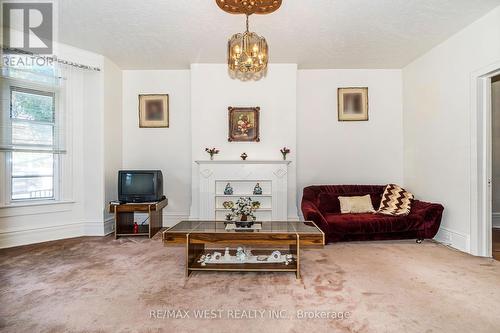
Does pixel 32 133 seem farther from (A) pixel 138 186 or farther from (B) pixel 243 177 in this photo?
(B) pixel 243 177

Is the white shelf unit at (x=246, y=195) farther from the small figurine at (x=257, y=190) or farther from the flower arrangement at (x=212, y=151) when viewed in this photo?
the flower arrangement at (x=212, y=151)

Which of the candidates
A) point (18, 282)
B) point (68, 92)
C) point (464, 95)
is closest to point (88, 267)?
point (18, 282)

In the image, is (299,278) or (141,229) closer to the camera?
(299,278)

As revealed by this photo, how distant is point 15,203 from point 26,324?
2637 millimetres

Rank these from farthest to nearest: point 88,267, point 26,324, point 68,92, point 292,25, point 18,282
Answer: point 68,92 → point 292,25 → point 88,267 → point 18,282 → point 26,324

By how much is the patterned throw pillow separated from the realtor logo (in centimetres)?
509

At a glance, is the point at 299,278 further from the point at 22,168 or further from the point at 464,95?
the point at 22,168

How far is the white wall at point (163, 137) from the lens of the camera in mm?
5102

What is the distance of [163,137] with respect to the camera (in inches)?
201

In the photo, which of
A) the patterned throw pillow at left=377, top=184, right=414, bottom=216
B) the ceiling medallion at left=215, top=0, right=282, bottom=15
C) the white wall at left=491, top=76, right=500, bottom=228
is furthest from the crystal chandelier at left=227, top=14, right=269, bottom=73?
the white wall at left=491, top=76, right=500, bottom=228

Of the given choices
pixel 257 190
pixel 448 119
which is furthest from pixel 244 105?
pixel 448 119

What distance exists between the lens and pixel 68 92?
4398mm

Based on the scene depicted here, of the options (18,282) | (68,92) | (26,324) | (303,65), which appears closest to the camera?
(26,324)

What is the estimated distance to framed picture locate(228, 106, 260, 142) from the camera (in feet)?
15.9
